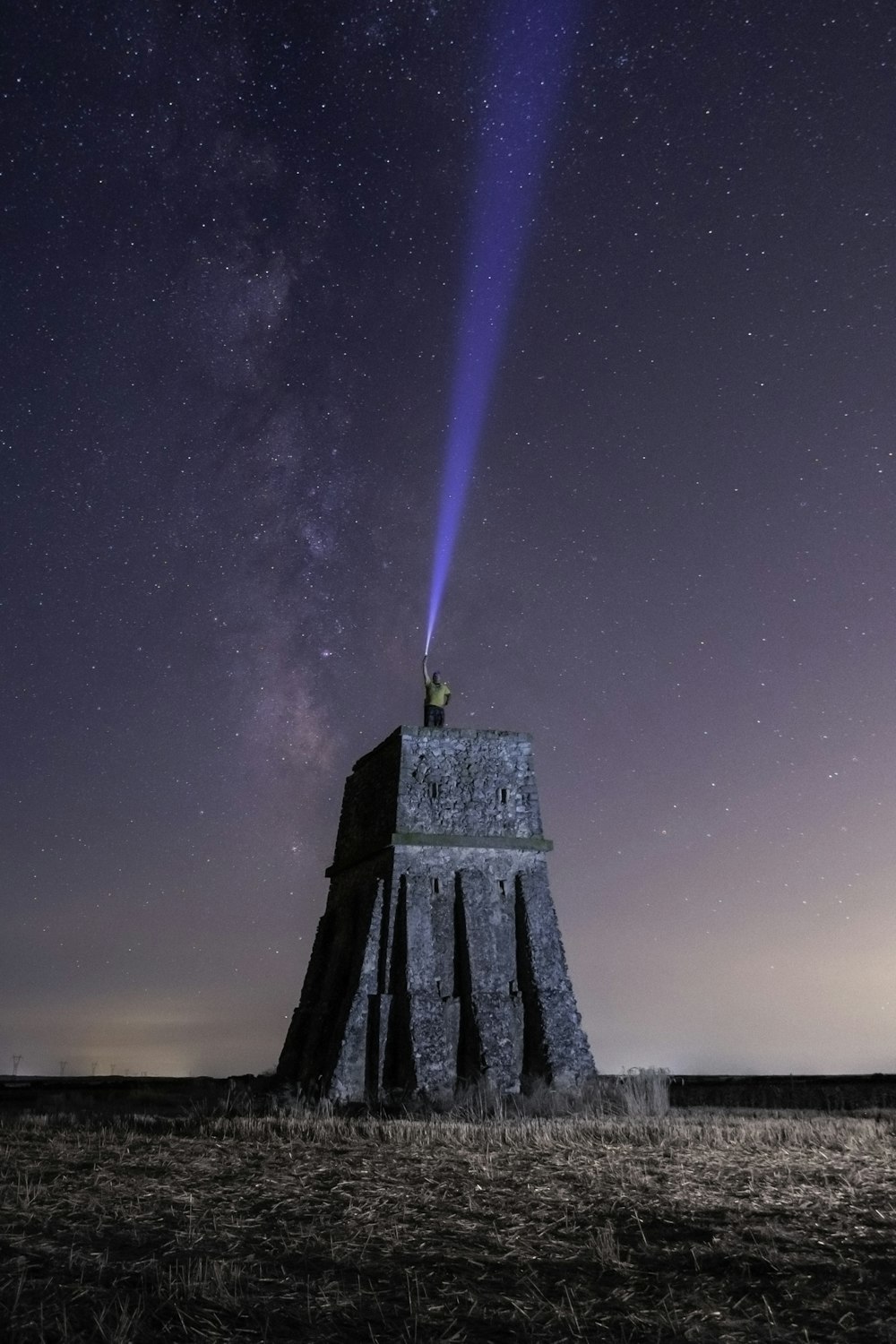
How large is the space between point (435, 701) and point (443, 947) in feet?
19.3

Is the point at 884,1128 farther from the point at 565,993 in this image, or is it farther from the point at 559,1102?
the point at 565,993

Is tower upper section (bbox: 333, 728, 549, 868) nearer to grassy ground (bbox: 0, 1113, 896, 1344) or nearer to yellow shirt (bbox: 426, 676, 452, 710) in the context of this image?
yellow shirt (bbox: 426, 676, 452, 710)

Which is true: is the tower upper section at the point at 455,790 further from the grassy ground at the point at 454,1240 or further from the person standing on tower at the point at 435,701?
the grassy ground at the point at 454,1240

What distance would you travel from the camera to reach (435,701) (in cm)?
2456

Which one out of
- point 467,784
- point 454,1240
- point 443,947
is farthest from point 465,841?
point 454,1240

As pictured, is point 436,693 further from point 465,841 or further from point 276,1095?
point 276,1095

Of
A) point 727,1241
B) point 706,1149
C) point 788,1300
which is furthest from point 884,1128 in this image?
point 788,1300

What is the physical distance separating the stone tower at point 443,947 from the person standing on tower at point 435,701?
0.74m

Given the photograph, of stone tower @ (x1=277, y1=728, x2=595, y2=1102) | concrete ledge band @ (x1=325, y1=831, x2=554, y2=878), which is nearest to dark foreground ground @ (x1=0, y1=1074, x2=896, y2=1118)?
stone tower @ (x1=277, y1=728, x2=595, y2=1102)

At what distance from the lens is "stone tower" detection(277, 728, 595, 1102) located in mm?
20484

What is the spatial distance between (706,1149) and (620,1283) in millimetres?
6439

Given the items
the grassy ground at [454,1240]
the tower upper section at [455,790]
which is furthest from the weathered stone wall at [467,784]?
the grassy ground at [454,1240]

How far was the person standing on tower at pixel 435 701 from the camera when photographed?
79.9 feet

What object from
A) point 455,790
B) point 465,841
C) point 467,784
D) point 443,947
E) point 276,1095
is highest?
point 467,784
